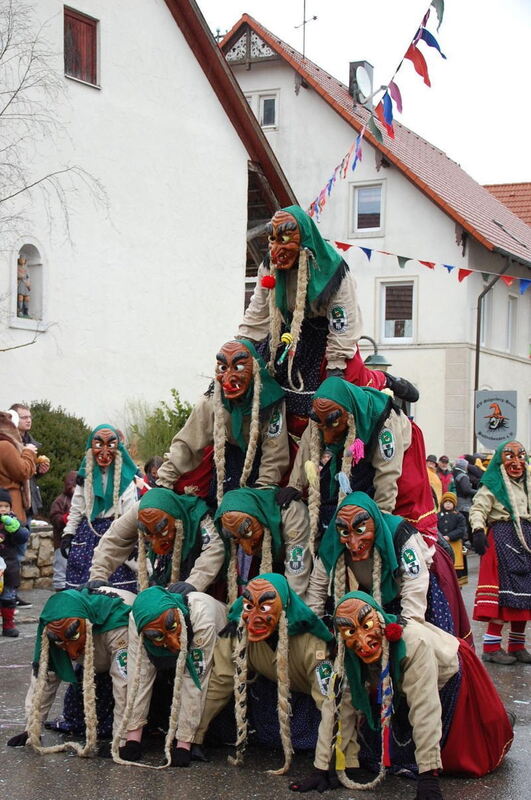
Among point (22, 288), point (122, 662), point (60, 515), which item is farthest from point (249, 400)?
point (22, 288)

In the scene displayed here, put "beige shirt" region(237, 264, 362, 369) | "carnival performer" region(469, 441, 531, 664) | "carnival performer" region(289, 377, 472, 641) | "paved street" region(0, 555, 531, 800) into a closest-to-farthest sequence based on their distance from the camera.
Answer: "paved street" region(0, 555, 531, 800)
"carnival performer" region(289, 377, 472, 641)
"beige shirt" region(237, 264, 362, 369)
"carnival performer" region(469, 441, 531, 664)

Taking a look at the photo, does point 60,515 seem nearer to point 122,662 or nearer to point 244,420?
point 244,420

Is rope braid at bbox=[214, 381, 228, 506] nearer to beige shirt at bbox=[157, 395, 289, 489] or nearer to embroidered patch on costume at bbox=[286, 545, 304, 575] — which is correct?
beige shirt at bbox=[157, 395, 289, 489]

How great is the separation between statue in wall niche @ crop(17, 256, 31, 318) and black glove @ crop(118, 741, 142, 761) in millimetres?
9542

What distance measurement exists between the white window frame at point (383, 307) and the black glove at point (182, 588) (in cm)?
2029

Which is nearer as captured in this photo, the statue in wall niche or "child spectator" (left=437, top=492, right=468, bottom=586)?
"child spectator" (left=437, top=492, right=468, bottom=586)

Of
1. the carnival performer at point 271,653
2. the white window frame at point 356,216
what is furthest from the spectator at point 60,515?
the white window frame at point 356,216

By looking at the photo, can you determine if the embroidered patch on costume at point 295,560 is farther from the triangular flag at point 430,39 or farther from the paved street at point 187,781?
the triangular flag at point 430,39

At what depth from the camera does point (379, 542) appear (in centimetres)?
555

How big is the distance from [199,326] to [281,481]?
1141 cm

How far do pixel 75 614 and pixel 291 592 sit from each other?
1105mm

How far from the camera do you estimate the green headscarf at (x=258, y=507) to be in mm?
5922

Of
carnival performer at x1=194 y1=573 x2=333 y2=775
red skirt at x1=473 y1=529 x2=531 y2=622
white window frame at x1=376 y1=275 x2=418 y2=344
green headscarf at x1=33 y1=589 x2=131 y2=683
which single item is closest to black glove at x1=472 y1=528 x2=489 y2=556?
red skirt at x1=473 y1=529 x2=531 y2=622

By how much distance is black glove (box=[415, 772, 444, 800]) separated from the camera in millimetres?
4926
